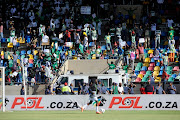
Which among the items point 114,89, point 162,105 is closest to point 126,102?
point 114,89

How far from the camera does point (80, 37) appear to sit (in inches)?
1756

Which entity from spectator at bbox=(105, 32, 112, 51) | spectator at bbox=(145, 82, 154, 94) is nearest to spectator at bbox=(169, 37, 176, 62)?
spectator at bbox=(105, 32, 112, 51)

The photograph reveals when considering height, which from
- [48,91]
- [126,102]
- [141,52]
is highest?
[141,52]

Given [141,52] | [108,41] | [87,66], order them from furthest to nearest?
[108,41] < [141,52] < [87,66]

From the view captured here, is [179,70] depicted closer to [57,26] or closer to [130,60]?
[130,60]

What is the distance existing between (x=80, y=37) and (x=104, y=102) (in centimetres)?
1226

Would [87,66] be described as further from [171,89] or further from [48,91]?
[171,89]

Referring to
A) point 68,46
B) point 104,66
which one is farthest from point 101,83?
point 68,46

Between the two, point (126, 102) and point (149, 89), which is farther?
point (149, 89)

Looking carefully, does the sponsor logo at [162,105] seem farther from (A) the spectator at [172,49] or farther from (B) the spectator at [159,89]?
(A) the spectator at [172,49]

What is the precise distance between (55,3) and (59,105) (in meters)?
15.6

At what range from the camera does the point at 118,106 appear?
3316 centimetres

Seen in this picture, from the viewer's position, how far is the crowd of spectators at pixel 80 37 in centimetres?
4078

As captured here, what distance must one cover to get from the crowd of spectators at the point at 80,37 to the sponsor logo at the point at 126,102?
589 cm
